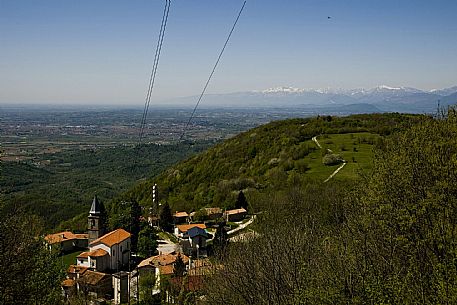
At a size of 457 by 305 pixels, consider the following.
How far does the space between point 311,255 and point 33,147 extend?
138 metres

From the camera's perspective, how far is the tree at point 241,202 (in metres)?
44.8

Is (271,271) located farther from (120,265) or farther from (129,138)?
(129,138)

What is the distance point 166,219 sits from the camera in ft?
140

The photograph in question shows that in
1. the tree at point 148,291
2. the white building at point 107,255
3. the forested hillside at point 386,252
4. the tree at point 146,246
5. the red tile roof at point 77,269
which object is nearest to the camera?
the forested hillside at point 386,252

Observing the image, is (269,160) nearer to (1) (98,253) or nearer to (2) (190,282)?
(1) (98,253)

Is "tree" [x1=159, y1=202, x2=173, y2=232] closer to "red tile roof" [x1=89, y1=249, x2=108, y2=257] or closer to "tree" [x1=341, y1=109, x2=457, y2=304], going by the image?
"red tile roof" [x1=89, y1=249, x2=108, y2=257]

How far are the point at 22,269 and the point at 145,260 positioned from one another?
18.8m

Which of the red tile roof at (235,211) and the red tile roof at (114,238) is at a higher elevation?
the red tile roof at (235,211)

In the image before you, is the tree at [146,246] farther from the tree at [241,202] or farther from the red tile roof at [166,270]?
the tree at [241,202]

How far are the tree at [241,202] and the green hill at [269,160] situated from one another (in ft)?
2.04

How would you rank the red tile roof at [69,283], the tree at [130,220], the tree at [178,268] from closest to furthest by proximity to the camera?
the tree at [178,268]
the red tile roof at [69,283]
the tree at [130,220]

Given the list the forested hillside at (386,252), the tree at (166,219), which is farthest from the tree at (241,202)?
the forested hillside at (386,252)

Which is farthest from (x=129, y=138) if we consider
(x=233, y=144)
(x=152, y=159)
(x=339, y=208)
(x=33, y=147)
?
(x=339, y=208)

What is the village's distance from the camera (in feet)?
68.2
